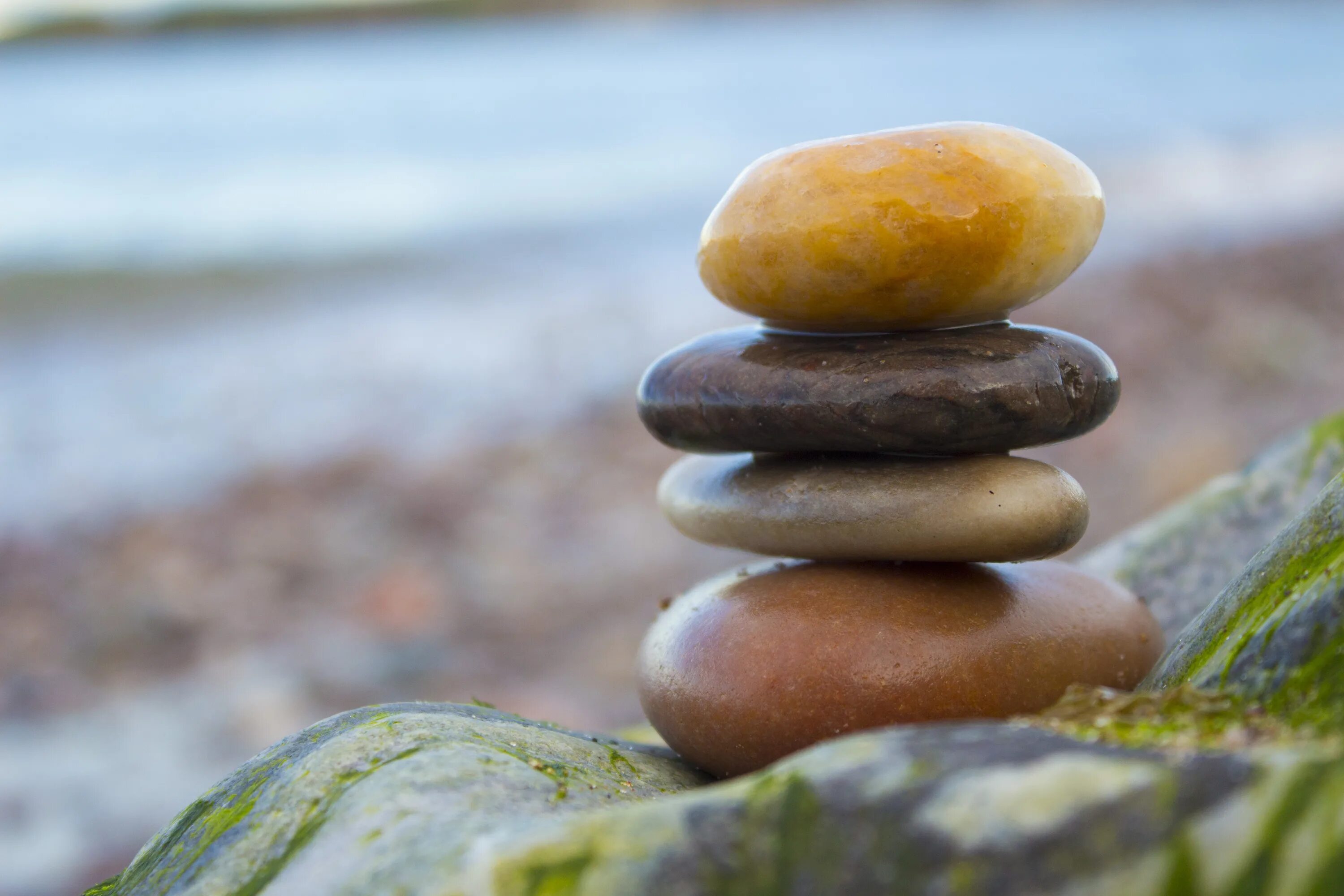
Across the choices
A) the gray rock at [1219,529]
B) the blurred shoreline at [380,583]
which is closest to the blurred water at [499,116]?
the blurred shoreline at [380,583]

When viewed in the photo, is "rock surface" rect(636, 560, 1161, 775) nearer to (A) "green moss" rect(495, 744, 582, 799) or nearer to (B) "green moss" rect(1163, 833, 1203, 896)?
(A) "green moss" rect(495, 744, 582, 799)

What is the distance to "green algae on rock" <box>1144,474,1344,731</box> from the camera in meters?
1.48

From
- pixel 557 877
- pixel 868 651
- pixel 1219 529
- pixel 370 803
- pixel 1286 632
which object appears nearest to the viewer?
pixel 557 877

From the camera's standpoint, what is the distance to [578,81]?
111 feet

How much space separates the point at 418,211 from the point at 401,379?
24.7ft

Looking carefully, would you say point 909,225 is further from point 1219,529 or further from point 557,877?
point 1219,529

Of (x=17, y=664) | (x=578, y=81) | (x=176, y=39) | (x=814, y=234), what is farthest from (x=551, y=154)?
(x=176, y=39)

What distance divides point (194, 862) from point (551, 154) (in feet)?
67.6

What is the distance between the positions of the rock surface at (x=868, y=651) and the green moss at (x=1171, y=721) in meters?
0.56

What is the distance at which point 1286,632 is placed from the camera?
160 centimetres

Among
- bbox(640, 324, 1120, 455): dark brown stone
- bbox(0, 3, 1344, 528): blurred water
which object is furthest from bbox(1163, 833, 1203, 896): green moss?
bbox(0, 3, 1344, 528): blurred water

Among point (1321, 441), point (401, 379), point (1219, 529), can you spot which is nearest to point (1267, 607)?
point (1219, 529)

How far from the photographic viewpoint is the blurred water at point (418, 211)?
9.87m

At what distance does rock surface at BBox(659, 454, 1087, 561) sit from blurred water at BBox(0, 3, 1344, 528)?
22.5ft
